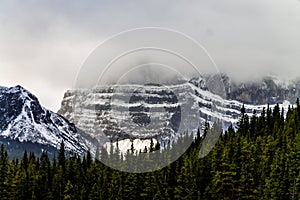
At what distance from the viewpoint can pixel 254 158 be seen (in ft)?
480

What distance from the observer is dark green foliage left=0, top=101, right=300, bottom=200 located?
133 meters

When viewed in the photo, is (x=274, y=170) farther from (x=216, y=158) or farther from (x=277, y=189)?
(x=216, y=158)

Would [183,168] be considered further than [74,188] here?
No

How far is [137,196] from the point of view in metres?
156

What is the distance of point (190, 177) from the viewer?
474 ft

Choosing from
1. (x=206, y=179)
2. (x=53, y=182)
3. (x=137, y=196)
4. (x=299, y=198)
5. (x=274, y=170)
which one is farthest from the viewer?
(x=53, y=182)

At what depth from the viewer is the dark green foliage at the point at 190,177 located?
435 feet

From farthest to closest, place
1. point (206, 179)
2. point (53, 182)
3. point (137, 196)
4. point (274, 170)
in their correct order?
point (53, 182), point (137, 196), point (206, 179), point (274, 170)

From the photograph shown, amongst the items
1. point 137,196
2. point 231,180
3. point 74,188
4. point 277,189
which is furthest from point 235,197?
point 74,188

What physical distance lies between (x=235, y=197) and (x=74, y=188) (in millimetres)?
47969

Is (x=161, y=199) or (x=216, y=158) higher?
(x=216, y=158)

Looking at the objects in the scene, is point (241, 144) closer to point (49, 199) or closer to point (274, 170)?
point (274, 170)

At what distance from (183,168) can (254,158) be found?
17.6 metres

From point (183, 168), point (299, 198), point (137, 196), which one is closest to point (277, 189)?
point (299, 198)
